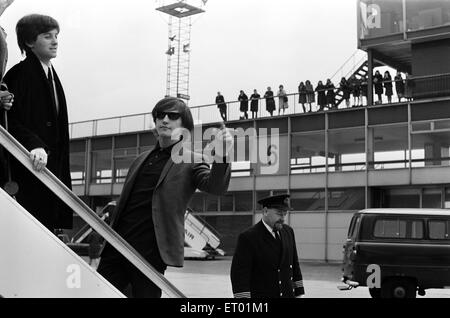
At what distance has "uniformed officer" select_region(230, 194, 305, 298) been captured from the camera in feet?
16.8

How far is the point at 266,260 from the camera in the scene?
520cm

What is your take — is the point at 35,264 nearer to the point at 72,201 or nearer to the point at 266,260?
the point at 72,201


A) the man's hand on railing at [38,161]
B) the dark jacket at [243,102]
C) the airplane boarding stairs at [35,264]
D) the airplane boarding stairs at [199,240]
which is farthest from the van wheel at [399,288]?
the dark jacket at [243,102]

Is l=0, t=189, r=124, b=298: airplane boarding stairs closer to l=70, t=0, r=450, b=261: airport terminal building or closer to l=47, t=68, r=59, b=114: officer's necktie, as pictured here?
l=47, t=68, r=59, b=114: officer's necktie

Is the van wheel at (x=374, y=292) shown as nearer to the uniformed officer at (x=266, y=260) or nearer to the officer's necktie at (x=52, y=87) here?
the uniformed officer at (x=266, y=260)

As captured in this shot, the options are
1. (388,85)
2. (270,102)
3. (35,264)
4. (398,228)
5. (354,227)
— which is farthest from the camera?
(270,102)

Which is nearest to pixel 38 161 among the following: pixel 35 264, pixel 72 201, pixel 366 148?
pixel 72 201

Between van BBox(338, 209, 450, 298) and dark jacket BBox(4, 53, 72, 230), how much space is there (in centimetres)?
1118

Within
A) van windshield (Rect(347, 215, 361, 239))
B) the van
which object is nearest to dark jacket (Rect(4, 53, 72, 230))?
the van

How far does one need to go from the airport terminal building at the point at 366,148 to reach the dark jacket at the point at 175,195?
69.6 ft

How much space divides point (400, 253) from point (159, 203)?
11.4 metres
